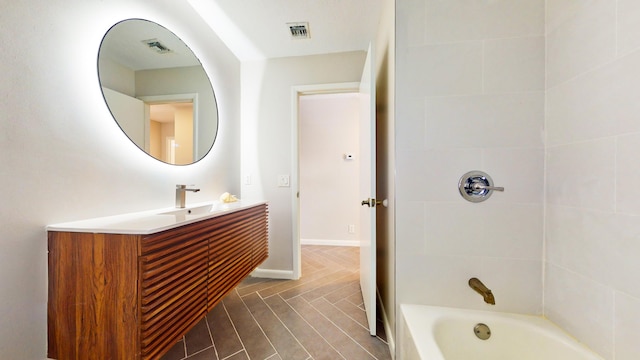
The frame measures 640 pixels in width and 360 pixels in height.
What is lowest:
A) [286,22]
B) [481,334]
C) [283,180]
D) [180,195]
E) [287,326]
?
[287,326]

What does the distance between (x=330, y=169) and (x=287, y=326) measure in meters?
2.35

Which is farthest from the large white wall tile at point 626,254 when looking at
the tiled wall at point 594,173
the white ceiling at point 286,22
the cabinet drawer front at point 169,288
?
the white ceiling at point 286,22

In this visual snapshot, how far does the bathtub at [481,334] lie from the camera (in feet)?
3.15

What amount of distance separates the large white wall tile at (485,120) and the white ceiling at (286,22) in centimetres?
111

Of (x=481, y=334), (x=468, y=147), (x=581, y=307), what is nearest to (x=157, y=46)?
(x=468, y=147)

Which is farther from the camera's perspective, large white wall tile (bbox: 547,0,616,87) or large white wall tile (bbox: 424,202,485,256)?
large white wall tile (bbox: 424,202,485,256)

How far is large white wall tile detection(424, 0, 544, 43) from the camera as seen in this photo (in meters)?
1.10

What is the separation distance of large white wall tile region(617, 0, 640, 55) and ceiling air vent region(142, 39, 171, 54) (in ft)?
7.36

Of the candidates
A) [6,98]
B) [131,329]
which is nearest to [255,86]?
[6,98]

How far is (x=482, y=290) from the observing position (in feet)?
3.42

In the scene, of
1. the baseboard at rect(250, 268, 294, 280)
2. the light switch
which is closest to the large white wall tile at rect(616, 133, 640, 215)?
the light switch

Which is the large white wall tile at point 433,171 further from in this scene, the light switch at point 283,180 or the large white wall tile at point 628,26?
the light switch at point 283,180

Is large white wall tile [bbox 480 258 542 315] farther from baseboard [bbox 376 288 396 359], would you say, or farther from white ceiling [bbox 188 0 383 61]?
white ceiling [bbox 188 0 383 61]

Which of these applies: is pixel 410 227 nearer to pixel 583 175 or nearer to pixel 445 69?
pixel 583 175
